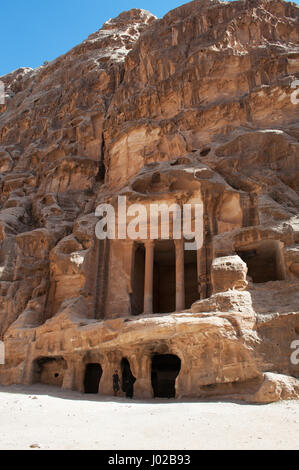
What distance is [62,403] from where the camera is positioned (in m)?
11.6

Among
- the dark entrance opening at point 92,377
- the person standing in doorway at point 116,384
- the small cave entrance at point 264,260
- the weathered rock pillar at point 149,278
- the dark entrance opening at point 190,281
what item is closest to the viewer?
the person standing in doorway at point 116,384

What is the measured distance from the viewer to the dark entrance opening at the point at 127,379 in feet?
48.5

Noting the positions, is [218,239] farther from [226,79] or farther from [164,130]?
[226,79]

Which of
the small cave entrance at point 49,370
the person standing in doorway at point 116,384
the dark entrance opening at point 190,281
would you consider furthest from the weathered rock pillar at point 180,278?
the small cave entrance at point 49,370

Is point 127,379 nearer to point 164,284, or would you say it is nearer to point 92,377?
point 92,377

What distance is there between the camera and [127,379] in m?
15.2

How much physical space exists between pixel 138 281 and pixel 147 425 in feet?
42.4

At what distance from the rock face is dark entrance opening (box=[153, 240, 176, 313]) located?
0.07m

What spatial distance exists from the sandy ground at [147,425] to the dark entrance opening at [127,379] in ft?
11.0

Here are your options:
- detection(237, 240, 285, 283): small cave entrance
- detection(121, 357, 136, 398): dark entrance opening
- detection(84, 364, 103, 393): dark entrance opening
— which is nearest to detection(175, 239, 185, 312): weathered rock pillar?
detection(237, 240, 285, 283): small cave entrance

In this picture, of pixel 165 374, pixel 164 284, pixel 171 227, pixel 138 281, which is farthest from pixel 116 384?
pixel 164 284

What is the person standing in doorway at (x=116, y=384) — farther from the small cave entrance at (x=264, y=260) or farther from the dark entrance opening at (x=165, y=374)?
the small cave entrance at (x=264, y=260)

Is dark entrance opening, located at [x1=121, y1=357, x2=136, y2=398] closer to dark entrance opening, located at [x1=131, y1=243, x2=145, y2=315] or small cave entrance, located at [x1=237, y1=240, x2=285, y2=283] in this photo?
dark entrance opening, located at [x1=131, y1=243, x2=145, y2=315]
